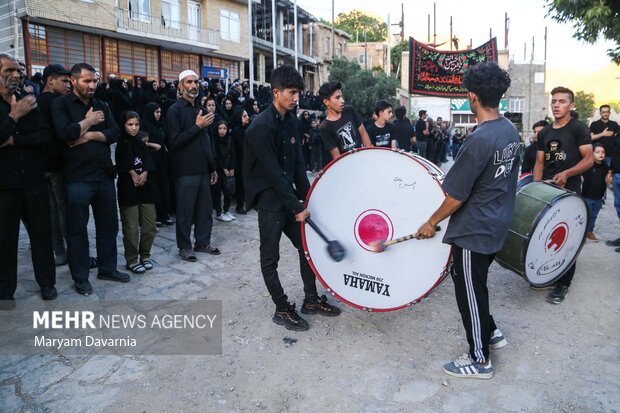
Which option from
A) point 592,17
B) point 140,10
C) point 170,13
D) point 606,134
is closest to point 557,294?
point 606,134

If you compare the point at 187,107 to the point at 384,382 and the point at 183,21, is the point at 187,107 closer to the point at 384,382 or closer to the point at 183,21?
the point at 384,382

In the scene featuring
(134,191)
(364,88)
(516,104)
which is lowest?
(134,191)

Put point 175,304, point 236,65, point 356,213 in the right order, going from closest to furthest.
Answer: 1. point 356,213
2. point 175,304
3. point 236,65

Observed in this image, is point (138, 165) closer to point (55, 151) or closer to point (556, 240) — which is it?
point (55, 151)

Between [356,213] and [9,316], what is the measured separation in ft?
9.99

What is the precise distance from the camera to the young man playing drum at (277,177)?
352cm

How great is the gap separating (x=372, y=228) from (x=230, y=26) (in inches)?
1097

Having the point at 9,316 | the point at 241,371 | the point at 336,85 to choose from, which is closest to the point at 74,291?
the point at 9,316

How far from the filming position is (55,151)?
15.0 feet

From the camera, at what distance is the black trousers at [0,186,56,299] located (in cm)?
393

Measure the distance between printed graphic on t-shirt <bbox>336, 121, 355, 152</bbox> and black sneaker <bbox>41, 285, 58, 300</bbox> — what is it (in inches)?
135

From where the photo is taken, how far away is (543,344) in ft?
11.5

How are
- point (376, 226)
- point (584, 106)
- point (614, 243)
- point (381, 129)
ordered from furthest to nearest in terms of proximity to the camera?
point (584, 106)
point (381, 129)
point (614, 243)
point (376, 226)

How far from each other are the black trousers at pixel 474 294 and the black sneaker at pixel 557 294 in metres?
1.60
